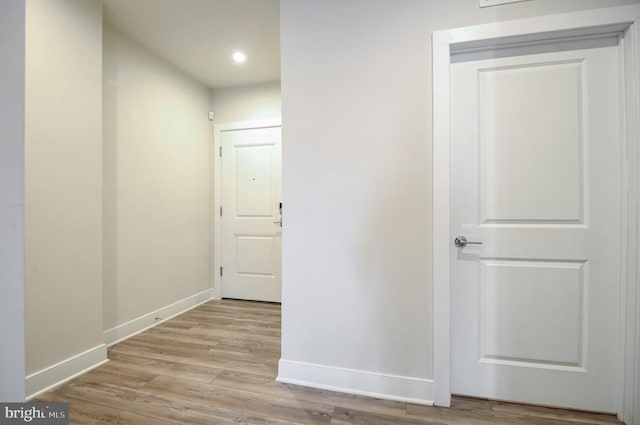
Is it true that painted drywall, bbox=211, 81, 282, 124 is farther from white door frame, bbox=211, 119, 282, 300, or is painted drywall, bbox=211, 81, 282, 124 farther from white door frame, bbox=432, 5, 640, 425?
white door frame, bbox=432, 5, 640, 425

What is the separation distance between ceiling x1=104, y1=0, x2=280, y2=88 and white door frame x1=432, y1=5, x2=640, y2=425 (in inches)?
57.6

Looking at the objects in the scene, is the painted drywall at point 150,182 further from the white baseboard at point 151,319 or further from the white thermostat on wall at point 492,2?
the white thermostat on wall at point 492,2

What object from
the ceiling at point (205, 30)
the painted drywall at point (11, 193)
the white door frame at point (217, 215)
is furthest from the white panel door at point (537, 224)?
the white door frame at point (217, 215)

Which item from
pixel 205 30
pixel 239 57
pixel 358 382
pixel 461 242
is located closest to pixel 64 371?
pixel 358 382

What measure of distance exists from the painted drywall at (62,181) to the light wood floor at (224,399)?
32cm

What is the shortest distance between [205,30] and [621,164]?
9.85 ft

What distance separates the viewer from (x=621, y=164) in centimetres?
145

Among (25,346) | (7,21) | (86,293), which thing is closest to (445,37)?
(7,21)

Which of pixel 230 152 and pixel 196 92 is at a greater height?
pixel 196 92

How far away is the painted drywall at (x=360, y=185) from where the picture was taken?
158cm

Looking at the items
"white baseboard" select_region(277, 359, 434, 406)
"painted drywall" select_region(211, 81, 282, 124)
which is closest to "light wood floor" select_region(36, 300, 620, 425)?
"white baseboard" select_region(277, 359, 434, 406)

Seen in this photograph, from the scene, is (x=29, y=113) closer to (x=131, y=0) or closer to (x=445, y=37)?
(x=131, y=0)

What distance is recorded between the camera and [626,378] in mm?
1411

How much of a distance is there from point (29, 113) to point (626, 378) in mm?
3528
